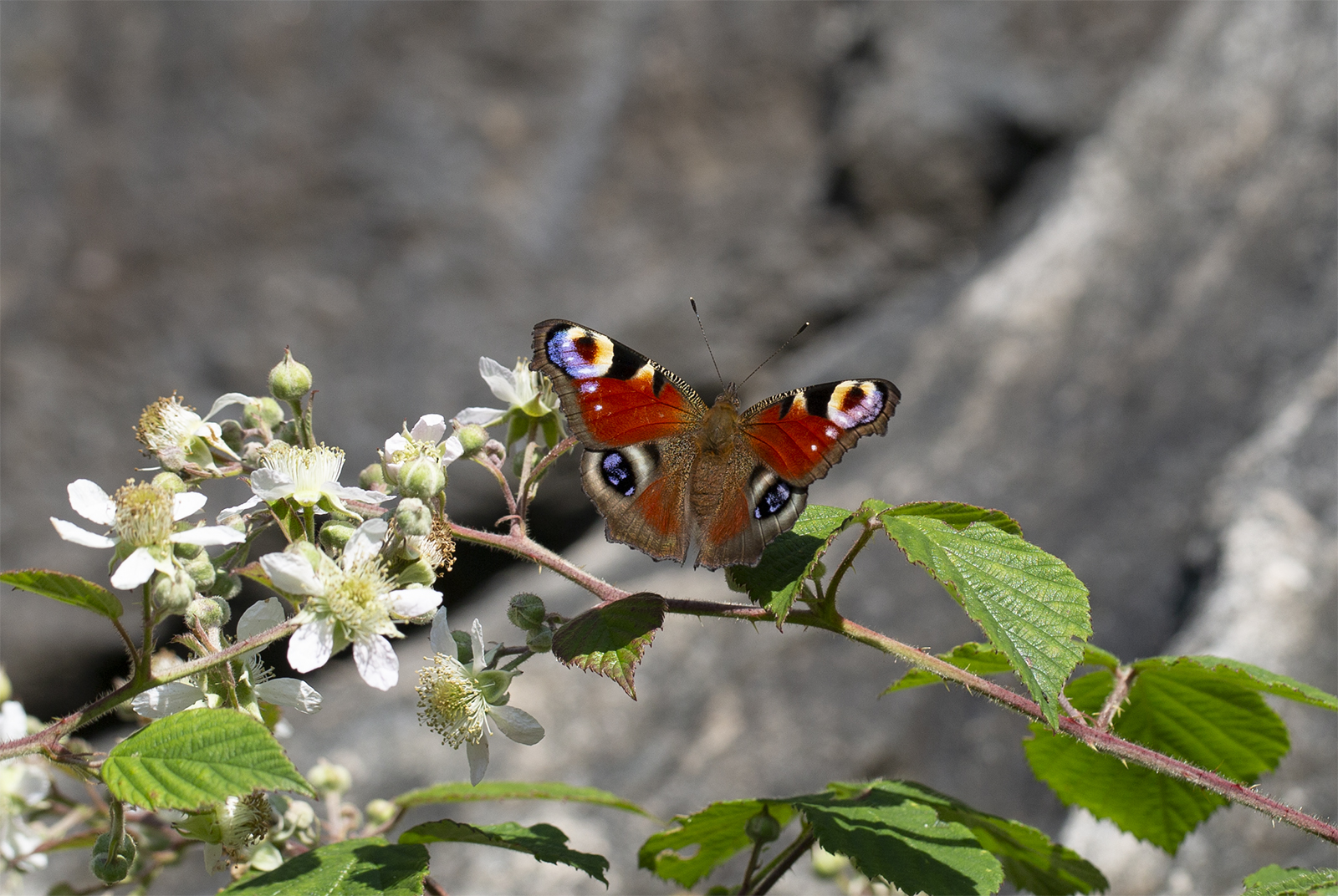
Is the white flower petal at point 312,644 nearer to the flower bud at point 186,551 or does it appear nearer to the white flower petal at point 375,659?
the white flower petal at point 375,659

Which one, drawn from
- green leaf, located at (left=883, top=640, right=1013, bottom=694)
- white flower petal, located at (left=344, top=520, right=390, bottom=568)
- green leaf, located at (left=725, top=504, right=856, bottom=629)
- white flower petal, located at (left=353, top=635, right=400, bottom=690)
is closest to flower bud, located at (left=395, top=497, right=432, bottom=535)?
white flower petal, located at (left=344, top=520, right=390, bottom=568)

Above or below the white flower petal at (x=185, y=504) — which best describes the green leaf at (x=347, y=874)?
below

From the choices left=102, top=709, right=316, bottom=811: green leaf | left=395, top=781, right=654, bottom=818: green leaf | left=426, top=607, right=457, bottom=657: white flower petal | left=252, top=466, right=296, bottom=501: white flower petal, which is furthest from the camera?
left=395, top=781, right=654, bottom=818: green leaf

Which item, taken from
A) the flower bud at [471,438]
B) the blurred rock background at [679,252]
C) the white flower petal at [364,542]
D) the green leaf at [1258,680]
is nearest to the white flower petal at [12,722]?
the white flower petal at [364,542]

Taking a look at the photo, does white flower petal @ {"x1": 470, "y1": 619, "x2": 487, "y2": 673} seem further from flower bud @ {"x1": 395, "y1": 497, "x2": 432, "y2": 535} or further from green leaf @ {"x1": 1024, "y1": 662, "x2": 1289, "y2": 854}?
green leaf @ {"x1": 1024, "y1": 662, "x2": 1289, "y2": 854}

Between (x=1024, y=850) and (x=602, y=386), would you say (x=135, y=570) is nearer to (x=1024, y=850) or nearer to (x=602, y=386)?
(x=602, y=386)

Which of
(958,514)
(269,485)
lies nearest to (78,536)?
(269,485)
